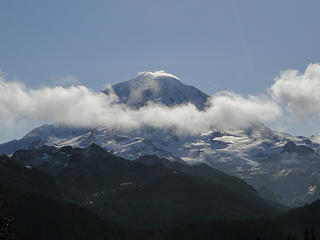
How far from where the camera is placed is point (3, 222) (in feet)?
286
